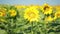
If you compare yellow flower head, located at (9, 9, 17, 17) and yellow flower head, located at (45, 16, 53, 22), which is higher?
yellow flower head, located at (9, 9, 17, 17)

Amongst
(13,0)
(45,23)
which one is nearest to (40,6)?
(45,23)

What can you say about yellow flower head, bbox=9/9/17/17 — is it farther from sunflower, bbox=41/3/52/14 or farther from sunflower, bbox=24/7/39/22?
sunflower, bbox=41/3/52/14

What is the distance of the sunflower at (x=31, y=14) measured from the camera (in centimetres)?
145

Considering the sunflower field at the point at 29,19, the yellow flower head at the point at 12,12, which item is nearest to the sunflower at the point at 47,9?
the sunflower field at the point at 29,19

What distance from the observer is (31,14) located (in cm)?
146

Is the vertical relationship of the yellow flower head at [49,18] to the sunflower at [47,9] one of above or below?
below

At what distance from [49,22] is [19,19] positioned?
31 cm

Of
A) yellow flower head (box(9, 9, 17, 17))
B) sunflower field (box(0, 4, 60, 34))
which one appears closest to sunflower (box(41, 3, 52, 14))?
sunflower field (box(0, 4, 60, 34))

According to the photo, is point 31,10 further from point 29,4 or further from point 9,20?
point 9,20

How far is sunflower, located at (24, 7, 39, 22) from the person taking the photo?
4.75 feet

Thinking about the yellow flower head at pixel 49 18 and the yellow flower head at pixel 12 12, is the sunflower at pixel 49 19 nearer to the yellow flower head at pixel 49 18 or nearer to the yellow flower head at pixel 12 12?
the yellow flower head at pixel 49 18

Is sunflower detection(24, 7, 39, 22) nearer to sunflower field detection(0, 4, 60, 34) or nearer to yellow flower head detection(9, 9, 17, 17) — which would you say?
sunflower field detection(0, 4, 60, 34)

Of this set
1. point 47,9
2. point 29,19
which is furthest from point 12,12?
point 47,9

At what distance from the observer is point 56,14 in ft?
4.81
